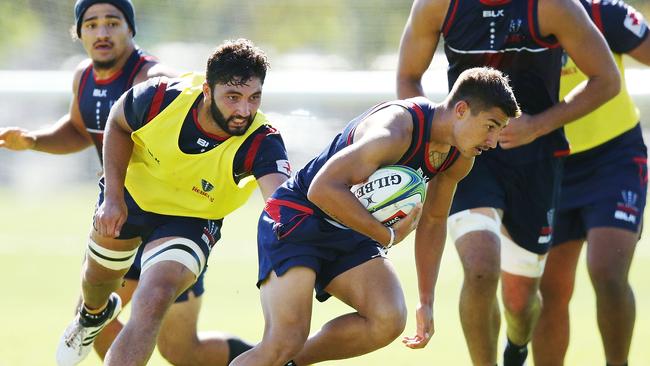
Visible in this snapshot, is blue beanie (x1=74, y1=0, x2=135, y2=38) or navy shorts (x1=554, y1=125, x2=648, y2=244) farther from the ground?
blue beanie (x1=74, y1=0, x2=135, y2=38)

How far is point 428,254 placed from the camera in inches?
243

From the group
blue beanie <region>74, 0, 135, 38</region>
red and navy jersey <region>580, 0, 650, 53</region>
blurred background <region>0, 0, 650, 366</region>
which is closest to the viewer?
red and navy jersey <region>580, 0, 650, 53</region>

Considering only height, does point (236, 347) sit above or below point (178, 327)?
below

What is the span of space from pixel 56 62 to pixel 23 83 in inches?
27.0

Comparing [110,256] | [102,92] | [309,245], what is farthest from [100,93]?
[309,245]

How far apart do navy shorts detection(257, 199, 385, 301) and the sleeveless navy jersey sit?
67mm

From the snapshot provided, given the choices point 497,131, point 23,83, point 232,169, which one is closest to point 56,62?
point 23,83

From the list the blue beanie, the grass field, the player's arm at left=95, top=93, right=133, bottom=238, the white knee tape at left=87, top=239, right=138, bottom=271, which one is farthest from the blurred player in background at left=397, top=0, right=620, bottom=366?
the blue beanie

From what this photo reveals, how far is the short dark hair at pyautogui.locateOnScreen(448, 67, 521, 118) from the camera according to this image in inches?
221

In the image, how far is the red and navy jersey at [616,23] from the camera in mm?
7117

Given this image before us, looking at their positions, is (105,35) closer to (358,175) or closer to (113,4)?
(113,4)

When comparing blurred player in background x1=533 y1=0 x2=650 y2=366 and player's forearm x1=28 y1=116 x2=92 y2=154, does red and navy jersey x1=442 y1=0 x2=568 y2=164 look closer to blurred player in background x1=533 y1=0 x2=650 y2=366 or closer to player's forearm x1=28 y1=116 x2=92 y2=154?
blurred player in background x1=533 y1=0 x2=650 y2=366

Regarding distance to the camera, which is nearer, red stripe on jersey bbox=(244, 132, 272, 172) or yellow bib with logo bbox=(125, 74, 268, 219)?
red stripe on jersey bbox=(244, 132, 272, 172)

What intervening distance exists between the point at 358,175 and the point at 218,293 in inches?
203
